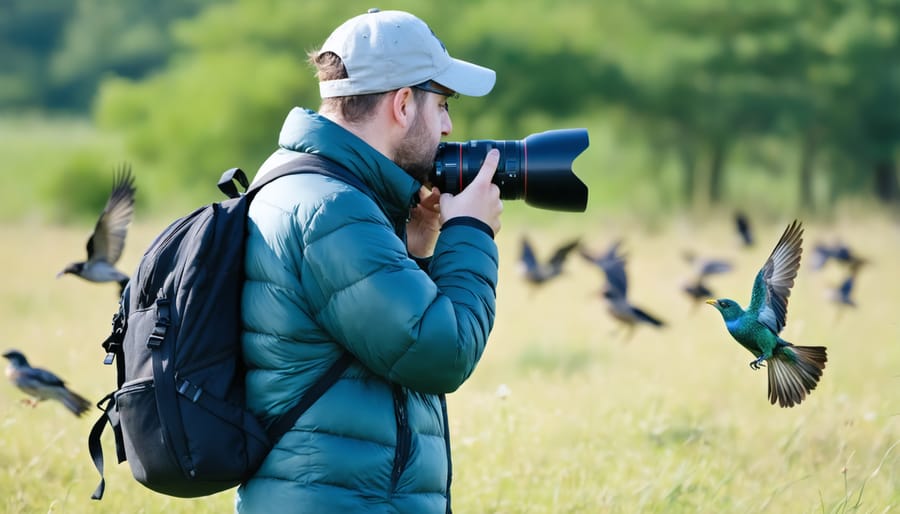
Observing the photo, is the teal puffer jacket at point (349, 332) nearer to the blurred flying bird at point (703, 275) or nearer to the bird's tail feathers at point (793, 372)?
the bird's tail feathers at point (793, 372)

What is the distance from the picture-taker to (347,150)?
2.66m

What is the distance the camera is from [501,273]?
13.3 meters

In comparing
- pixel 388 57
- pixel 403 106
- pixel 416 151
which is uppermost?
pixel 388 57

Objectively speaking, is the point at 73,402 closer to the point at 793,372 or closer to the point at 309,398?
the point at 309,398

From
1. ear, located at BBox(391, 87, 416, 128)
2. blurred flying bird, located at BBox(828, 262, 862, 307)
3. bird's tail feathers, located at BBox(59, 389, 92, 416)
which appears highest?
ear, located at BBox(391, 87, 416, 128)

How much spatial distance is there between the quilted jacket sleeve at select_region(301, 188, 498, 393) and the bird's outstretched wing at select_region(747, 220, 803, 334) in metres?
1.15

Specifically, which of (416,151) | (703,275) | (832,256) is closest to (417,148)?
(416,151)

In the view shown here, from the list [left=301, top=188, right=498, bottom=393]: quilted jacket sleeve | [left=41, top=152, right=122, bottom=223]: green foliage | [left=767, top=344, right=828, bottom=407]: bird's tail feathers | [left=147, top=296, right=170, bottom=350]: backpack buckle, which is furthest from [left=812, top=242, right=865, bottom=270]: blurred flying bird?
[left=41, top=152, right=122, bottom=223]: green foliage

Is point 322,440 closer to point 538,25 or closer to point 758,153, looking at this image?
point 538,25

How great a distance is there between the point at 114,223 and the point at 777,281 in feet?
10.8

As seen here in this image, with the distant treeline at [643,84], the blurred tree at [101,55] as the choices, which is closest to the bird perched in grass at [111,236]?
the distant treeline at [643,84]

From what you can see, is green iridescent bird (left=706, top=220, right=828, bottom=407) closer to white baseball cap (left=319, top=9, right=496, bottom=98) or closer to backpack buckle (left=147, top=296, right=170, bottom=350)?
white baseball cap (left=319, top=9, right=496, bottom=98)

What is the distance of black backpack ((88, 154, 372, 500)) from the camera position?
8.21 ft

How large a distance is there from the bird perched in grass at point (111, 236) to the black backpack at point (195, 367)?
2.90 meters
